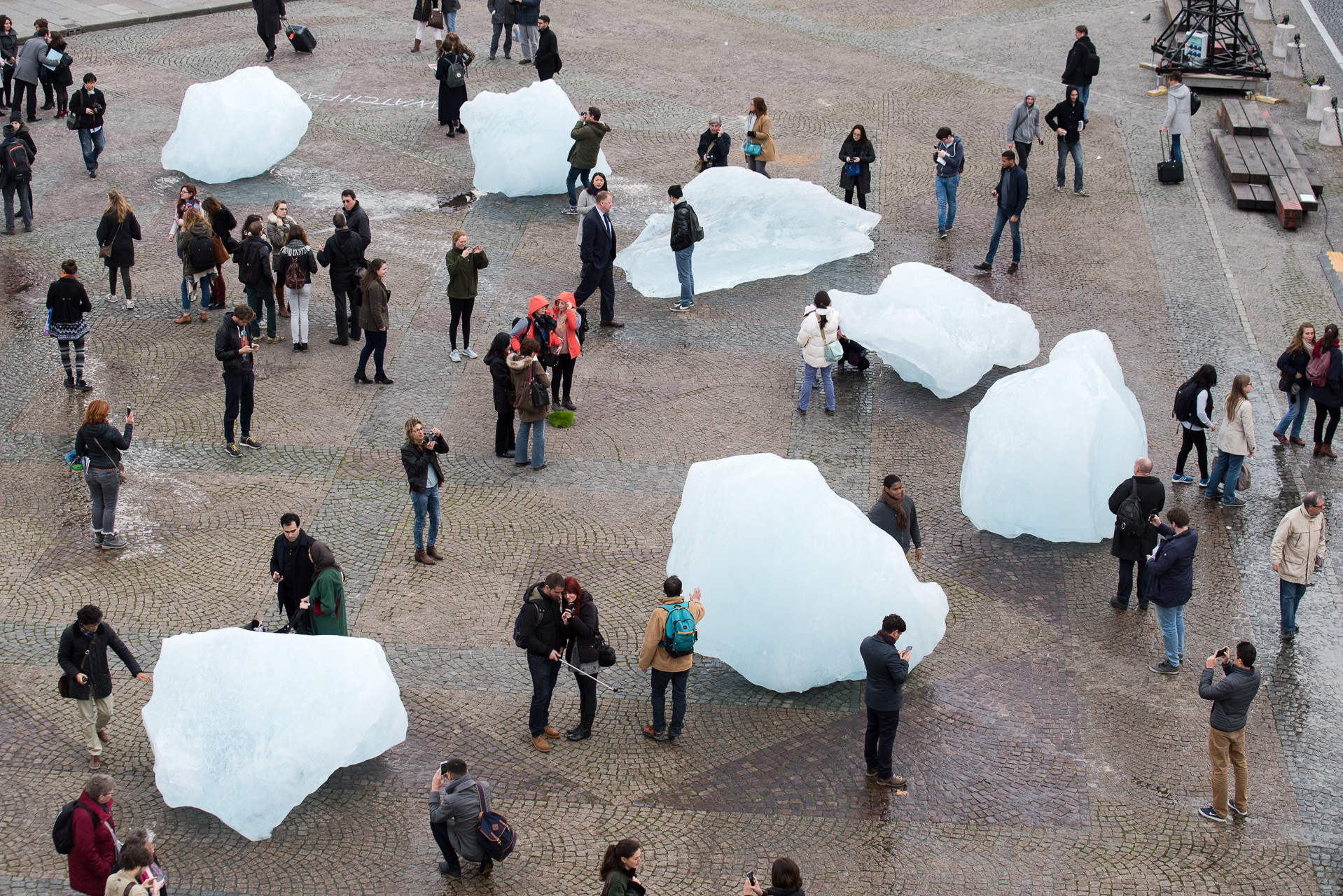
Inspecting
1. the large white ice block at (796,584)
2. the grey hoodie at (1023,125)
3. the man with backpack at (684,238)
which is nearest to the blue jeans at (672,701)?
the large white ice block at (796,584)

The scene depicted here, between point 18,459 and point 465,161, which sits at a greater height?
point 465,161

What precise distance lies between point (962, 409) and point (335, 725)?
8273 mm

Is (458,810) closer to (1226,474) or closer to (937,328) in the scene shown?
(937,328)

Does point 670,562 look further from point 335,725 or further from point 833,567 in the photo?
point 335,725

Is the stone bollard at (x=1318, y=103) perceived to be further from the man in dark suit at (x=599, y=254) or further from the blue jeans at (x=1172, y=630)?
the blue jeans at (x=1172, y=630)

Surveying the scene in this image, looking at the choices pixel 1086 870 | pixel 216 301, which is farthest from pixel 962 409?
pixel 216 301

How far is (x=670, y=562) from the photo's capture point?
11.5 meters

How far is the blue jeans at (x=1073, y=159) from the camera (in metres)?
20.4

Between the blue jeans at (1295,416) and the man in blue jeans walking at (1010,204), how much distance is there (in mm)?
4564

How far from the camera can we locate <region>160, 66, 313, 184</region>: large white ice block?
1992 cm

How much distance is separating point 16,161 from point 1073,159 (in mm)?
15141

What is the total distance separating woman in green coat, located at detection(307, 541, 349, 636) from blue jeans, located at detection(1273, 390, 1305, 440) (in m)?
9.97

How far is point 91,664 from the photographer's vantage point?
32.4 ft

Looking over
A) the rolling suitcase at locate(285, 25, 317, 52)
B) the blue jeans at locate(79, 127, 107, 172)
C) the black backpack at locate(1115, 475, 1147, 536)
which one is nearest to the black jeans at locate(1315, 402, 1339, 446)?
the black backpack at locate(1115, 475, 1147, 536)
